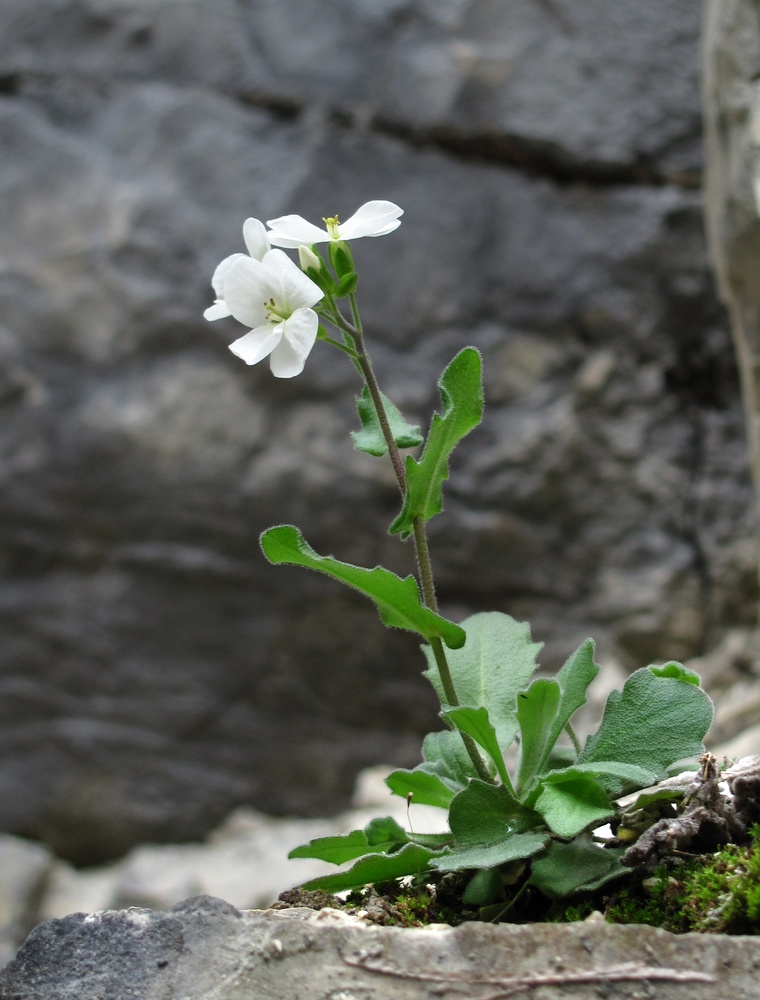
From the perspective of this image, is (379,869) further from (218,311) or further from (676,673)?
(218,311)

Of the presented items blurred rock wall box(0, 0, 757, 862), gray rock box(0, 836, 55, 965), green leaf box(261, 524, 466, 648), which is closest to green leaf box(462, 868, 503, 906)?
green leaf box(261, 524, 466, 648)

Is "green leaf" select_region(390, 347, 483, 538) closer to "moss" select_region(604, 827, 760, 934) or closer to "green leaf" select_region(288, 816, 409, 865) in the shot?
"green leaf" select_region(288, 816, 409, 865)

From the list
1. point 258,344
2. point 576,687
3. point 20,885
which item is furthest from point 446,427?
point 20,885

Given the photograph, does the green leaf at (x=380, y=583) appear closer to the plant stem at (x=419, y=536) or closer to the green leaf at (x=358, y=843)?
the plant stem at (x=419, y=536)

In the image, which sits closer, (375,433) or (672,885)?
(672,885)

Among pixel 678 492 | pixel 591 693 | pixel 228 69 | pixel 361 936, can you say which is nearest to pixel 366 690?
pixel 591 693

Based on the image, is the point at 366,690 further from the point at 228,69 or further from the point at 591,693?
the point at 228,69
